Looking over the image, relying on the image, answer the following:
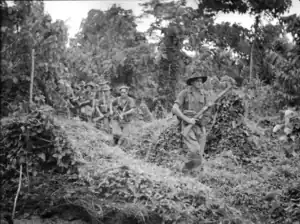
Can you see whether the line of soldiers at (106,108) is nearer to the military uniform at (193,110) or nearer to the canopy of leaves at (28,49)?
the military uniform at (193,110)

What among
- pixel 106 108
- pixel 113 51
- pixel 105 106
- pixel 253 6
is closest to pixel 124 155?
pixel 253 6

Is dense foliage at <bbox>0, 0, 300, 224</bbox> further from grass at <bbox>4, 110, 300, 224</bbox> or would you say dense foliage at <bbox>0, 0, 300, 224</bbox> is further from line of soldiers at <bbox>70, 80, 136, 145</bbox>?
line of soldiers at <bbox>70, 80, 136, 145</bbox>

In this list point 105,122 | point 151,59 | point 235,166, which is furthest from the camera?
point 151,59

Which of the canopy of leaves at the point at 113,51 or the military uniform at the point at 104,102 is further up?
the canopy of leaves at the point at 113,51

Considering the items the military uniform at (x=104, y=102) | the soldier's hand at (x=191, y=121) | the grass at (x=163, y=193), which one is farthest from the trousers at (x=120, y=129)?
the soldier's hand at (x=191, y=121)

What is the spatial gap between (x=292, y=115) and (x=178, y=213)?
216cm

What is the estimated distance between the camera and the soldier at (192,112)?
8.39 meters

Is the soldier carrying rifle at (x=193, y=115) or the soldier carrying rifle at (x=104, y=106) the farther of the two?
the soldier carrying rifle at (x=104, y=106)

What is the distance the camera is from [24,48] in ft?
22.0

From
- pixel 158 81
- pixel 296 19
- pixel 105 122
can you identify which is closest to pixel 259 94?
pixel 158 81

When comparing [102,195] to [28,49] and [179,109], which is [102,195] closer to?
[28,49]

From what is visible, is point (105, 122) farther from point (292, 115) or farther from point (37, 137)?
point (292, 115)

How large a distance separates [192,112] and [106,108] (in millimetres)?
6667

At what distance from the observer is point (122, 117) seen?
12047 mm
